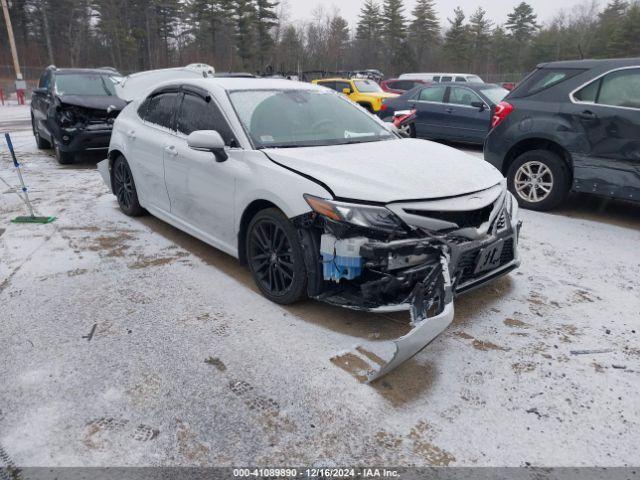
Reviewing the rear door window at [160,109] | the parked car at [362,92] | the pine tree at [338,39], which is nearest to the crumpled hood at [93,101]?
the rear door window at [160,109]

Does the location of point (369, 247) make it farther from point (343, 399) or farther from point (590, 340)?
point (590, 340)

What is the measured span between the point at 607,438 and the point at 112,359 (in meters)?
2.77

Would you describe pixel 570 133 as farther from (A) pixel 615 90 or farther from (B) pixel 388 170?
(B) pixel 388 170

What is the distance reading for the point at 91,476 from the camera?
6.97 feet

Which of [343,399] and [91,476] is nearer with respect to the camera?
[91,476]

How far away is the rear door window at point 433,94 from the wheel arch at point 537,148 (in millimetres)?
5371

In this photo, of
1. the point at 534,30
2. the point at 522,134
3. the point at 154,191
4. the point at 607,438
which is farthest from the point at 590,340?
the point at 534,30

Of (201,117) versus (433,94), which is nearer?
(201,117)

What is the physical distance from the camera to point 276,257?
3.59 metres

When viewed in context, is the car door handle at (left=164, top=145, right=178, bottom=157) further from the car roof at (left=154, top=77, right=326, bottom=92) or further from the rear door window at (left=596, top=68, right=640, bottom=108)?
the rear door window at (left=596, top=68, right=640, bottom=108)

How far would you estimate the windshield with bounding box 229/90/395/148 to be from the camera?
3.93m

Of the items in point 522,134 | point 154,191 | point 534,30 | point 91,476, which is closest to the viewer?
point 91,476

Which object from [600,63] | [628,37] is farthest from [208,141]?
[628,37]

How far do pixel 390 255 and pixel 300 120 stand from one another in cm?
174
